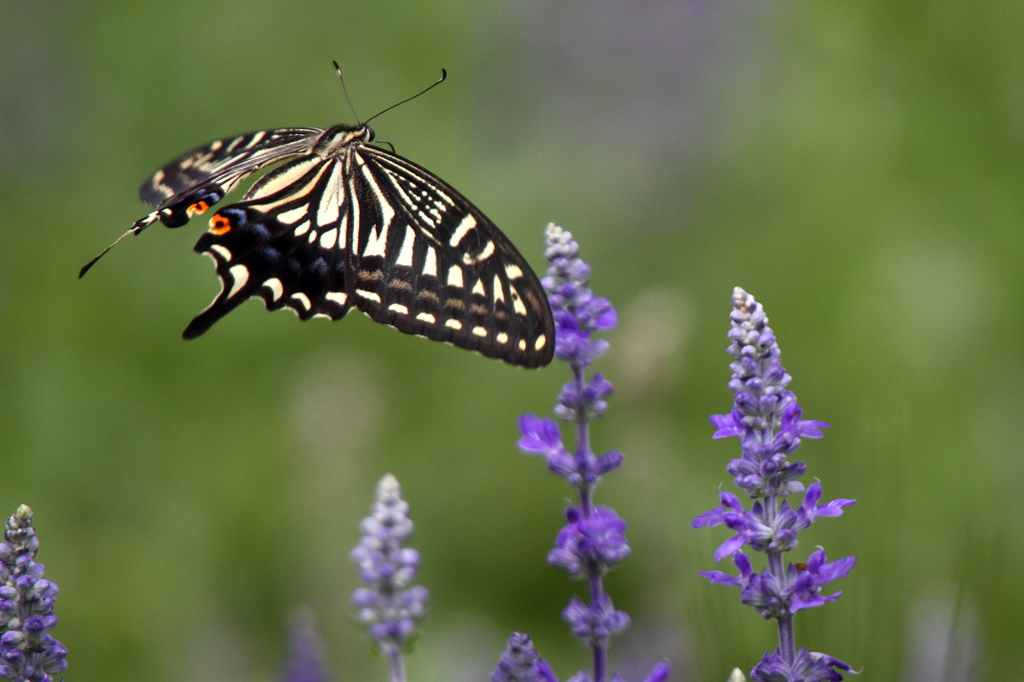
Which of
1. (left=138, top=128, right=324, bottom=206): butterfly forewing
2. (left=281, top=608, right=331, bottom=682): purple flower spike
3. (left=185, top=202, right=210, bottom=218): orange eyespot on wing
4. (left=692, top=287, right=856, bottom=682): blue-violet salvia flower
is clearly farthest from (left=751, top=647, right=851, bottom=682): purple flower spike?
(left=138, top=128, right=324, bottom=206): butterfly forewing

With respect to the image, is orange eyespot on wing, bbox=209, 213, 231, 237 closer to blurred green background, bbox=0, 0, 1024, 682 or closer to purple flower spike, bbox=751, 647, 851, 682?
blurred green background, bbox=0, 0, 1024, 682

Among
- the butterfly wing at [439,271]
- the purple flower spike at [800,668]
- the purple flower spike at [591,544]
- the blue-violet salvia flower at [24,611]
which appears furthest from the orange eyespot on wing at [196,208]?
the purple flower spike at [800,668]

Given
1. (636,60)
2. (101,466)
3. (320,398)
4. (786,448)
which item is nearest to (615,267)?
(636,60)

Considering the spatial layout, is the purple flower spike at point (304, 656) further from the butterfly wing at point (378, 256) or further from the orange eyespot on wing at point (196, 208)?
the orange eyespot on wing at point (196, 208)

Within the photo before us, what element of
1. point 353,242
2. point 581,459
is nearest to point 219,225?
point 353,242

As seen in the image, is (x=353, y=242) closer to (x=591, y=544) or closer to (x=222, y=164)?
(x=222, y=164)

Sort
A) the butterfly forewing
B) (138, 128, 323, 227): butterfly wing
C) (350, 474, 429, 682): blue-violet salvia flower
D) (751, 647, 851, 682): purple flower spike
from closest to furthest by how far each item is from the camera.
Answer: (751, 647, 851, 682): purple flower spike → (350, 474, 429, 682): blue-violet salvia flower → (138, 128, 323, 227): butterfly wing → the butterfly forewing
